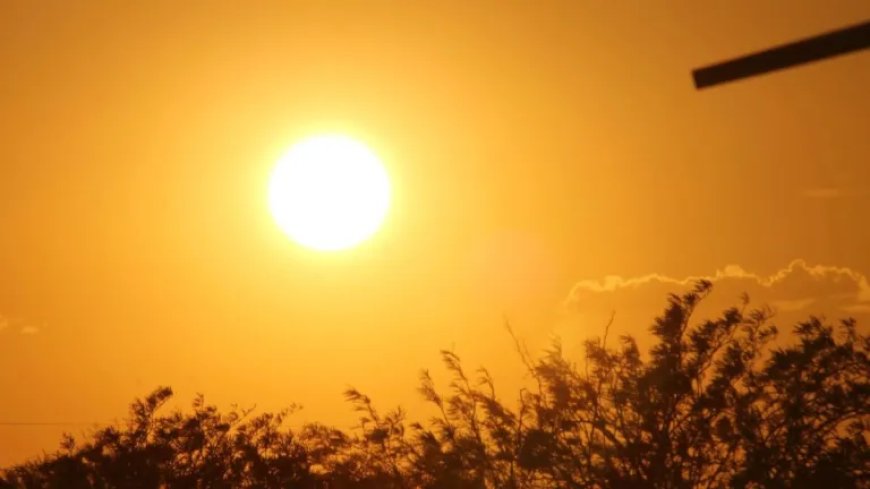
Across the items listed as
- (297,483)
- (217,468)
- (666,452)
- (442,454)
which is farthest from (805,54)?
(217,468)

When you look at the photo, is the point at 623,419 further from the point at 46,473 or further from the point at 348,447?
the point at 46,473

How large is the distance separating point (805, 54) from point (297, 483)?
835 inches

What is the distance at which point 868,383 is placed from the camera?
53.2 feet

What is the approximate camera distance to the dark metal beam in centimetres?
185

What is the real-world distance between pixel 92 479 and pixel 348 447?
7.74 m

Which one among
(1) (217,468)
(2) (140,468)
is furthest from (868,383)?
(2) (140,468)

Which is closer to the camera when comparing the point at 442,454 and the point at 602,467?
the point at 602,467

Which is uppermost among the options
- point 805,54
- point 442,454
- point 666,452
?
point 442,454

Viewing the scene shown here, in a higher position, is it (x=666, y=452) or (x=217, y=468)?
(x=217, y=468)

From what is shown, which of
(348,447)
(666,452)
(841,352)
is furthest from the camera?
(348,447)

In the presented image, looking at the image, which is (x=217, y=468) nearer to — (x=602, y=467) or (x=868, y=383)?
(x=602, y=467)

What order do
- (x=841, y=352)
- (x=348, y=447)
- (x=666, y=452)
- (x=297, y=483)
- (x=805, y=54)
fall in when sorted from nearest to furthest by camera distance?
(x=805, y=54), (x=666, y=452), (x=841, y=352), (x=348, y=447), (x=297, y=483)

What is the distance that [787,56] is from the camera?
1.92 m

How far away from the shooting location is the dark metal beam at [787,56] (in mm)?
1850
